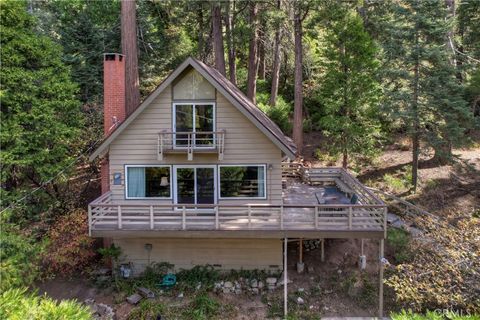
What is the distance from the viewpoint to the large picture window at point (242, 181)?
11.8 metres

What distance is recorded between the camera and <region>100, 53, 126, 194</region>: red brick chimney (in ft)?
41.1

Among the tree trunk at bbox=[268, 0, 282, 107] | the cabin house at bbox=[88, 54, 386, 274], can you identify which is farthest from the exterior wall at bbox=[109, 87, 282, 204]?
the tree trunk at bbox=[268, 0, 282, 107]

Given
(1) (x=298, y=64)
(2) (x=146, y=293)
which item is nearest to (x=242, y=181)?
(2) (x=146, y=293)

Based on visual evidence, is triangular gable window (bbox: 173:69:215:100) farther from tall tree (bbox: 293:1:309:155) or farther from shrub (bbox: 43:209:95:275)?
tall tree (bbox: 293:1:309:155)

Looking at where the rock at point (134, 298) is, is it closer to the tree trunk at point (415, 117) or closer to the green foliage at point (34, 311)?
the green foliage at point (34, 311)

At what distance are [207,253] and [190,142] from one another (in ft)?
12.2

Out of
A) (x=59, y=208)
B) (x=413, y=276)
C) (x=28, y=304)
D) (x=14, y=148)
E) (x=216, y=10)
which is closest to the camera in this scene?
(x=28, y=304)

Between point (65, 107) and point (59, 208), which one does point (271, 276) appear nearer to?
point (59, 208)

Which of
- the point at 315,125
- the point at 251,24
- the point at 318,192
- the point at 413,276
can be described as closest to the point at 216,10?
the point at 251,24

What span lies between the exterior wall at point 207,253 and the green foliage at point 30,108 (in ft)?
13.0

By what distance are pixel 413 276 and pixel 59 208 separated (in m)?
12.0

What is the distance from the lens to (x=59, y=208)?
44.6 feet

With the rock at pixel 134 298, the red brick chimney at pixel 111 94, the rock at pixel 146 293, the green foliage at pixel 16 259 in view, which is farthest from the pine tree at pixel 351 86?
the green foliage at pixel 16 259

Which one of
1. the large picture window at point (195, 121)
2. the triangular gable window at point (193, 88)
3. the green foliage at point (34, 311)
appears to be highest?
the triangular gable window at point (193, 88)
